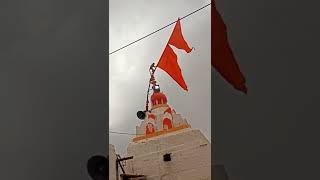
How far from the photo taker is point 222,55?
1275mm

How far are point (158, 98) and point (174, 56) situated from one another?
0.15 m

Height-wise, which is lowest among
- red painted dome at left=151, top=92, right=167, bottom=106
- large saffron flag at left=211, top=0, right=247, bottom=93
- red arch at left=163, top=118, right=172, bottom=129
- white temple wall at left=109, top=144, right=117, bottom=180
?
white temple wall at left=109, top=144, right=117, bottom=180

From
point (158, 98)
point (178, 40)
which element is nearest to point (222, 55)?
point (178, 40)

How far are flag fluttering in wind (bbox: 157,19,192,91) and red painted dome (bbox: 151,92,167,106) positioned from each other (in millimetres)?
74

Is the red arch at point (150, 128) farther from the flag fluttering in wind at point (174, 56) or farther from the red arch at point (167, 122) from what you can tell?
the flag fluttering in wind at point (174, 56)

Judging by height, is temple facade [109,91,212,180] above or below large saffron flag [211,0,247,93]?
below

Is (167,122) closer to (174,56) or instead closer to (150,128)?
(150,128)

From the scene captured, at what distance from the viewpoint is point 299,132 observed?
1.10m

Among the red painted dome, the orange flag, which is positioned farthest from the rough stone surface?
the orange flag

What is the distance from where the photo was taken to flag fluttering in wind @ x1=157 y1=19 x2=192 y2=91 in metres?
1.37

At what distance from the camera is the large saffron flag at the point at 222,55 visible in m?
1.25

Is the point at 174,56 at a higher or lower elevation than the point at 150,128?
higher

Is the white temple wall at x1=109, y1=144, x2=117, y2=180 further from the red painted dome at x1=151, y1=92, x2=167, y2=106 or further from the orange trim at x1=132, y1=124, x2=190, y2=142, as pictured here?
the red painted dome at x1=151, y1=92, x2=167, y2=106

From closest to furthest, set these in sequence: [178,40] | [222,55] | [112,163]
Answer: [222,55] → [178,40] → [112,163]
